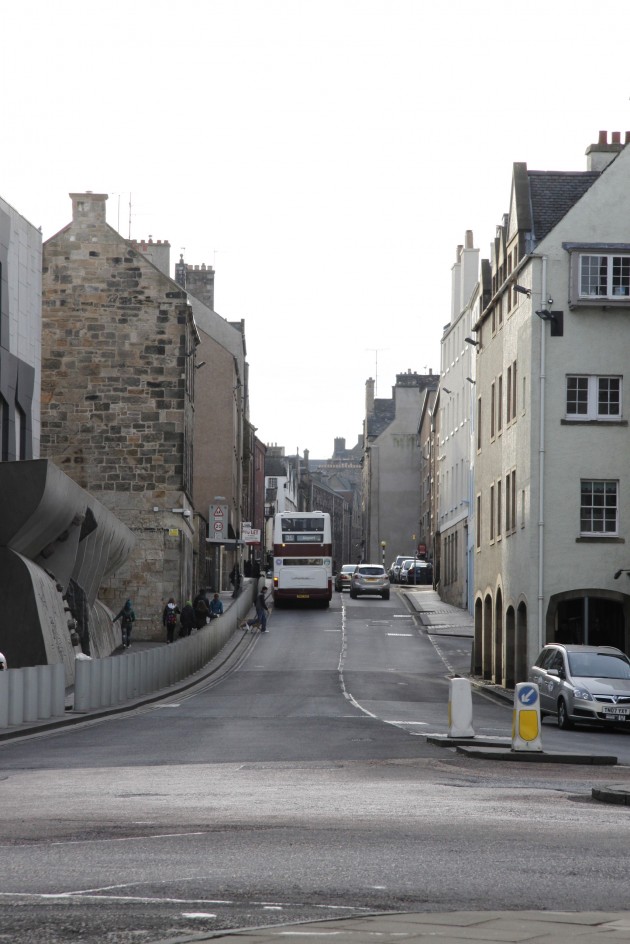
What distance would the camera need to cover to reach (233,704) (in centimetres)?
3250

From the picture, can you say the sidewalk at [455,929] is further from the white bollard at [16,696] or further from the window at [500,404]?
the window at [500,404]

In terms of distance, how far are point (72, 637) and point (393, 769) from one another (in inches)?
932

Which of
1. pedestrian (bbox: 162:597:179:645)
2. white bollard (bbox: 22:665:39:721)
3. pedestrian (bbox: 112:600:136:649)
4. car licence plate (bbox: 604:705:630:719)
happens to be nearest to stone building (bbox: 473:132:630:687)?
car licence plate (bbox: 604:705:630:719)

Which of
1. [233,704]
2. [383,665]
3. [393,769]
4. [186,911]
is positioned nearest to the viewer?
[186,911]

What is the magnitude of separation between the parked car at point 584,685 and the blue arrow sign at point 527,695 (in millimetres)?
9049

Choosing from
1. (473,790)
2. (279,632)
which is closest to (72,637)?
(279,632)

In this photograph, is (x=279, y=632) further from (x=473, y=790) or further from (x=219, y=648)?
(x=473, y=790)

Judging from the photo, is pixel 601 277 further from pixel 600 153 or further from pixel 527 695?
pixel 527 695

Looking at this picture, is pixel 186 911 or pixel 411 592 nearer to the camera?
pixel 186 911

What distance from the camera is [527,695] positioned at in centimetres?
2000

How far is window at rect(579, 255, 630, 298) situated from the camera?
42562mm

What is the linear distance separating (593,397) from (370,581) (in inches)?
1462

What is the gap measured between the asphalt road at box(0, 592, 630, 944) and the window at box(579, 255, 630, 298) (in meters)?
18.2

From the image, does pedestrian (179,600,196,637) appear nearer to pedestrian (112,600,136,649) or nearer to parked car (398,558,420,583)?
pedestrian (112,600,136,649)
